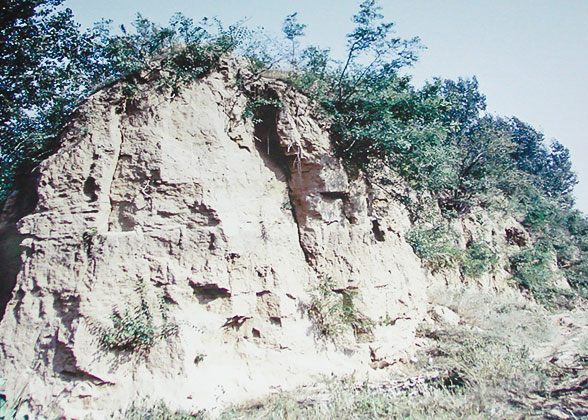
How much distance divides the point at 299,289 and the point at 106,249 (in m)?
3.15

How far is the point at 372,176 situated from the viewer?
30.6 ft

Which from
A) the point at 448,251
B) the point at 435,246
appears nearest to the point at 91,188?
the point at 435,246

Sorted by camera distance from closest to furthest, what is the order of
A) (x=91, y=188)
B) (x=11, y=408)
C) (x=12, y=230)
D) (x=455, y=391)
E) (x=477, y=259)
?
(x=11, y=408) < (x=455, y=391) < (x=91, y=188) < (x=12, y=230) < (x=477, y=259)

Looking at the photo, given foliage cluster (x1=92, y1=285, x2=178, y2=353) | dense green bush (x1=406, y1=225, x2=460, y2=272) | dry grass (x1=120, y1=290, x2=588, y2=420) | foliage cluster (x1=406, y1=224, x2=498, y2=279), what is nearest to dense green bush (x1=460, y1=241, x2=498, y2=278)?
foliage cluster (x1=406, y1=224, x2=498, y2=279)

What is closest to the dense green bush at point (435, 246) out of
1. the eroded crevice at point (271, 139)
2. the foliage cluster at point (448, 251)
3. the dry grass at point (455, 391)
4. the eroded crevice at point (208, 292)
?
the foliage cluster at point (448, 251)

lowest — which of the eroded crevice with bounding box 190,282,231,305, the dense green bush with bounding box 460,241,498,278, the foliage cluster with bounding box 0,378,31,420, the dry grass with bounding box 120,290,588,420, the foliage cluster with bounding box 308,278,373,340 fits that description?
the dry grass with bounding box 120,290,588,420

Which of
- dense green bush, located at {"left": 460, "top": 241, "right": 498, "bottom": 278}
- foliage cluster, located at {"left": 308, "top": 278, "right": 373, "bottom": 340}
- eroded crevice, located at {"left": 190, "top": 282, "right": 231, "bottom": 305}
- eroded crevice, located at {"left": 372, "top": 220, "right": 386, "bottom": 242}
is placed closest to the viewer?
eroded crevice, located at {"left": 190, "top": 282, "right": 231, "bottom": 305}

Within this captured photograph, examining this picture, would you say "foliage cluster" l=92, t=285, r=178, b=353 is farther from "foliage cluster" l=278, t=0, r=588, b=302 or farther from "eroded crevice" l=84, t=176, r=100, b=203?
"foliage cluster" l=278, t=0, r=588, b=302

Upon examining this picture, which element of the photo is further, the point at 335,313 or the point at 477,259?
the point at 477,259

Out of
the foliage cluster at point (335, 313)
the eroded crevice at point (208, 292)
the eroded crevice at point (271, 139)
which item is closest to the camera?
the eroded crevice at point (208, 292)

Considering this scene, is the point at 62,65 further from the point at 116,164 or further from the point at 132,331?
the point at 132,331

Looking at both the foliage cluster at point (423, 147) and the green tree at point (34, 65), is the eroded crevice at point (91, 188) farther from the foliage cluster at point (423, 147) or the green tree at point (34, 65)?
the foliage cluster at point (423, 147)

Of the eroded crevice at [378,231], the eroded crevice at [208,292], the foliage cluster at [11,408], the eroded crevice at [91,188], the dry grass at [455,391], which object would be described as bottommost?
the dry grass at [455,391]

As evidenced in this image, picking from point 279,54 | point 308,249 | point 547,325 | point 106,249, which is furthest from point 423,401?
point 547,325
